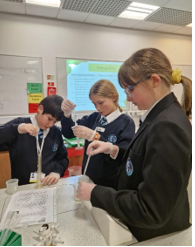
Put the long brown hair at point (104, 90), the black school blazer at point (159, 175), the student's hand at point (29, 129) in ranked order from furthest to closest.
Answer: the long brown hair at point (104, 90)
the student's hand at point (29, 129)
the black school blazer at point (159, 175)

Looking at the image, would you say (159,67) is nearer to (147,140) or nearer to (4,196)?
(147,140)

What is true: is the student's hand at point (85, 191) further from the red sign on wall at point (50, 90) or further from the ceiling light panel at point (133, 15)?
the ceiling light panel at point (133, 15)

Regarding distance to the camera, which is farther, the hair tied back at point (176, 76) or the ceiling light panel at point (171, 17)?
the ceiling light panel at point (171, 17)

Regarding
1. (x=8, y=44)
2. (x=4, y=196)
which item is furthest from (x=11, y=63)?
(x=4, y=196)

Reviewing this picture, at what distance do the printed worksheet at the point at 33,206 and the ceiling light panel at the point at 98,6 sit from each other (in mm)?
2623

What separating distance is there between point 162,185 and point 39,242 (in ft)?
1.75

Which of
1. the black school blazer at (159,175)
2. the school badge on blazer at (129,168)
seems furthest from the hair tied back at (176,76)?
the school badge on blazer at (129,168)

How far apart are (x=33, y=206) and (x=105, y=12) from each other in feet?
9.88

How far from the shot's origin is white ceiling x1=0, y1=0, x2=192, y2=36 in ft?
8.63

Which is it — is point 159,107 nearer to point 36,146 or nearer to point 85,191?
point 85,191

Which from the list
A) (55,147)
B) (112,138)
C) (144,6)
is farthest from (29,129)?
(144,6)

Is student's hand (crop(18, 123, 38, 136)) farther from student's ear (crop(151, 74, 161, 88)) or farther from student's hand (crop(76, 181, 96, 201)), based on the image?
student's ear (crop(151, 74, 161, 88))

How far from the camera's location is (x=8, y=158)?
55.9 inches

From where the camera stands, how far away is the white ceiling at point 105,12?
8.63 feet
